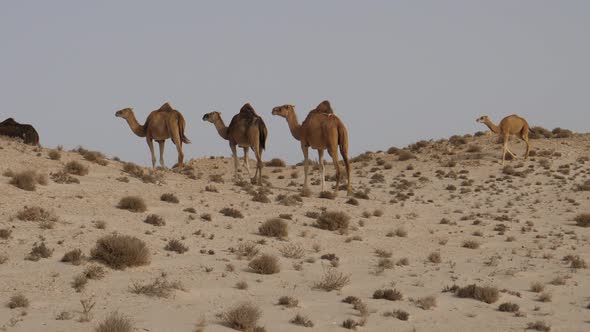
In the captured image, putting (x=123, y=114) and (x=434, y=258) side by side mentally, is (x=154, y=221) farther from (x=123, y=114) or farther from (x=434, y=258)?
(x=123, y=114)

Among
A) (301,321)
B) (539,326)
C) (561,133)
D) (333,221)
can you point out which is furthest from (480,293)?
(561,133)

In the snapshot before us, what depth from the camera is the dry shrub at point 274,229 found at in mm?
17828

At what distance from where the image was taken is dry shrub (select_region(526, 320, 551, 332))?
38.8 feet

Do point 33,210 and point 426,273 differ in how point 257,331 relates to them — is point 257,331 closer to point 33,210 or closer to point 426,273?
point 426,273

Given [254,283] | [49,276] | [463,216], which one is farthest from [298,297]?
[463,216]

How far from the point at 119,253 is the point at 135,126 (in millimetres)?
15099

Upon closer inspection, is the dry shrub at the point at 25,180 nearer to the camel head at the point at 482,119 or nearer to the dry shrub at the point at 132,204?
the dry shrub at the point at 132,204

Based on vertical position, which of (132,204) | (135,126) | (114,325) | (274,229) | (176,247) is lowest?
(114,325)

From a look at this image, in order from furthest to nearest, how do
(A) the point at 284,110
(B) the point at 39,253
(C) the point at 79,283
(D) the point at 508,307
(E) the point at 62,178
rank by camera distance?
(A) the point at 284,110
(E) the point at 62,178
(B) the point at 39,253
(D) the point at 508,307
(C) the point at 79,283

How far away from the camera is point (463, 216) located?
23.6 metres

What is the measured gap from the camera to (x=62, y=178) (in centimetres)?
1998

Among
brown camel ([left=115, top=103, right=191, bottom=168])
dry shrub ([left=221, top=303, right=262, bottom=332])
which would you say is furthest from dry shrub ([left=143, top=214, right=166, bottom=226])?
brown camel ([left=115, top=103, right=191, bottom=168])

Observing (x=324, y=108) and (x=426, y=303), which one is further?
(x=324, y=108)

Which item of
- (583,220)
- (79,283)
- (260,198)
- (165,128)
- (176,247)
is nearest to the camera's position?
(79,283)
